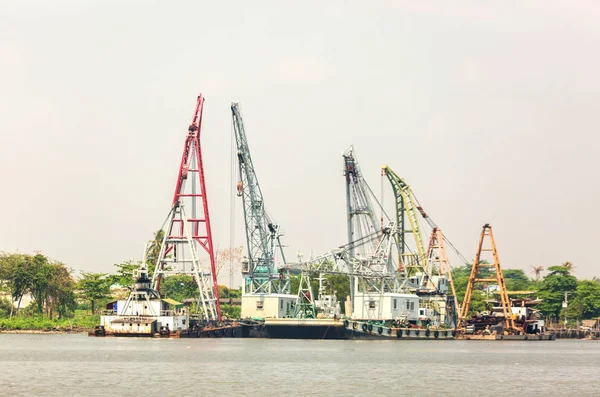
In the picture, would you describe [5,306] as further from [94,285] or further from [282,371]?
[282,371]

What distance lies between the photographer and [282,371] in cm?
8012

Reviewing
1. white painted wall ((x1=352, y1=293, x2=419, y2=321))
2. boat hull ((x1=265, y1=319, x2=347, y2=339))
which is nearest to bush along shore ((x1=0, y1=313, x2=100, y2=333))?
boat hull ((x1=265, y1=319, x2=347, y2=339))

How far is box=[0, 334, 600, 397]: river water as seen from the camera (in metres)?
65.9

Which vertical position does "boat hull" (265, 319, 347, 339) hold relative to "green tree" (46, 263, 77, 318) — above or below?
below

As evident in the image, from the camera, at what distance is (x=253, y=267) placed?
163 meters

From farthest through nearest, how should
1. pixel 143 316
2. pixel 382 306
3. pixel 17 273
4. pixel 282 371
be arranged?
pixel 17 273 → pixel 382 306 → pixel 143 316 → pixel 282 371

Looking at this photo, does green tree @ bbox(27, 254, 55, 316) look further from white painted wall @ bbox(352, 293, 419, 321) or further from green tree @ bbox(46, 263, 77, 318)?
white painted wall @ bbox(352, 293, 419, 321)

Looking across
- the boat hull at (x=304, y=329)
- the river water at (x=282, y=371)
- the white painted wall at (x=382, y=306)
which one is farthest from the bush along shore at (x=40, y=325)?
the white painted wall at (x=382, y=306)

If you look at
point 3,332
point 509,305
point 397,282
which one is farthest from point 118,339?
point 509,305

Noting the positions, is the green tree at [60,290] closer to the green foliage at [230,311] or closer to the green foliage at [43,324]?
the green foliage at [43,324]

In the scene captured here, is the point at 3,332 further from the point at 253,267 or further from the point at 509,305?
the point at 509,305

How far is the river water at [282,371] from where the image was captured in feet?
216

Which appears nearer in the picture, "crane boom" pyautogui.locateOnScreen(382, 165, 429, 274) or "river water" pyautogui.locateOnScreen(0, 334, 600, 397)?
"river water" pyautogui.locateOnScreen(0, 334, 600, 397)

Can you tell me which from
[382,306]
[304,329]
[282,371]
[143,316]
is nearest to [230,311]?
[382,306]
